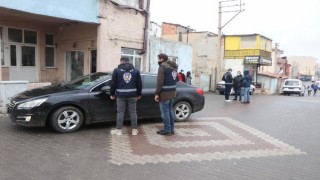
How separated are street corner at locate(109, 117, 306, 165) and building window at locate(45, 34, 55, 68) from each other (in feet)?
31.9

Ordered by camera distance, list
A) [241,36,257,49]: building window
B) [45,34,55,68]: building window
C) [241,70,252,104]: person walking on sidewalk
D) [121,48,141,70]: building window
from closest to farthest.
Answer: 1. [241,70,252,104]: person walking on sidewalk
2. [121,48,141,70]: building window
3. [45,34,55,68]: building window
4. [241,36,257,49]: building window

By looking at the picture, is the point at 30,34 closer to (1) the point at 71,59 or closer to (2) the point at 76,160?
(1) the point at 71,59

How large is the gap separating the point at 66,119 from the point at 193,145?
113 inches

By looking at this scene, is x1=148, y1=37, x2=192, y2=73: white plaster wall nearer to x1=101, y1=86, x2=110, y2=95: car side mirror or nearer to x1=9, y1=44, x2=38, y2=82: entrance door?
x1=9, y1=44, x2=38, y2=82: entrance door

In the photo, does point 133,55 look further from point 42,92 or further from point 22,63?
point 42,92

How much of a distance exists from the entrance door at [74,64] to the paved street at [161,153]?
24.1 ft

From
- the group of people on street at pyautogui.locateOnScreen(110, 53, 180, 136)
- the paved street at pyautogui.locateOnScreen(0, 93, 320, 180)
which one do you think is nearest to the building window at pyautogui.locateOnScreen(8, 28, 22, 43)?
the paved street at pyautogui.locateOnScreen(0, 93, 320, 180)

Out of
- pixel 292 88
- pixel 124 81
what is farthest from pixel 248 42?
pixel 124 81

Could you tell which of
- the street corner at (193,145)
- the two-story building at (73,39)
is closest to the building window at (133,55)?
the two-story building at (73,39)

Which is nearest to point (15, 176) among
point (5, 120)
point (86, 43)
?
point (5, 120)

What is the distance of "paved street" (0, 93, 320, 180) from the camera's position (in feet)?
16.7

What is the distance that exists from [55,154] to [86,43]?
10.3 m

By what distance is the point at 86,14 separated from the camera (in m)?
13.6

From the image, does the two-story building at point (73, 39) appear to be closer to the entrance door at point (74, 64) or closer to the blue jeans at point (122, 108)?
the entrance door at point (74, 64)
